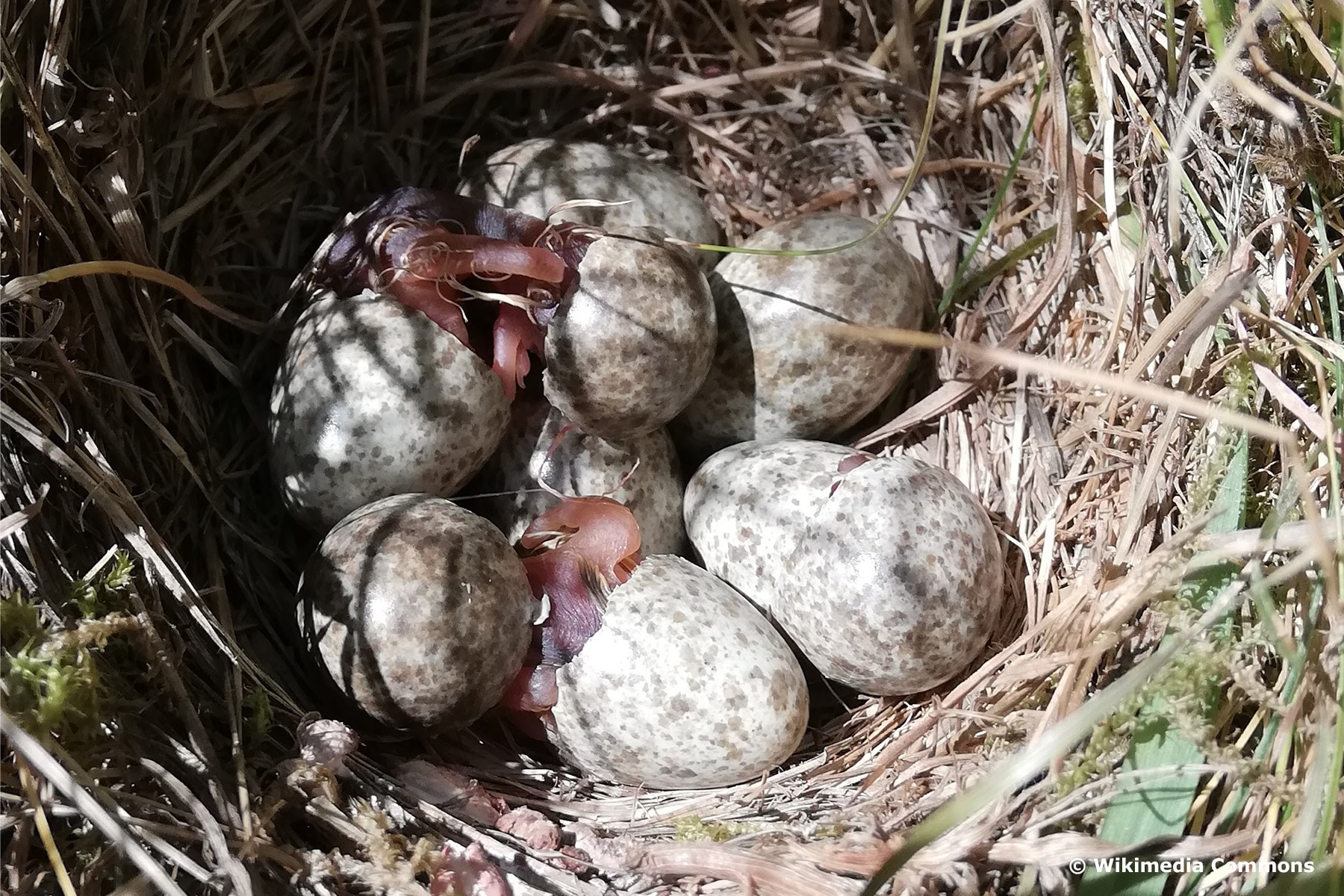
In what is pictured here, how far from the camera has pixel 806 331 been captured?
1.81 meters

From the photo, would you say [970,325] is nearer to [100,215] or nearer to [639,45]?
[639,45]

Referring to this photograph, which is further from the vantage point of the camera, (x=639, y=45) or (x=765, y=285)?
(x=639, y=45)

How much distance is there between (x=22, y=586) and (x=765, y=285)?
1257 millimetres

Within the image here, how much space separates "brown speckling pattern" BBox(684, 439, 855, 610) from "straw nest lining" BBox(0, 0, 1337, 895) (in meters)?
0.28

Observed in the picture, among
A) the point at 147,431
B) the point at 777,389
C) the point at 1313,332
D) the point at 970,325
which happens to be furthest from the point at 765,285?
the point at 147,431

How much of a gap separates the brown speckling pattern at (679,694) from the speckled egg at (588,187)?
705 millimetres

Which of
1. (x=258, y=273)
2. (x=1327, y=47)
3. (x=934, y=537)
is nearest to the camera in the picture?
(x=1327, y=47)

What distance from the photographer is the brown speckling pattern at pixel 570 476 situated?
1.80 m

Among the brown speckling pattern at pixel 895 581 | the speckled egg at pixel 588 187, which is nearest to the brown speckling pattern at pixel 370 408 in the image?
the speckled egg at pixel 588 187

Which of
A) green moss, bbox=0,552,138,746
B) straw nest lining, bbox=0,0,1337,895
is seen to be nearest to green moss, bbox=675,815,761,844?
straw nest lining, bbox=0,0,1337,895

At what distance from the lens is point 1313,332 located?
1543 millimetres

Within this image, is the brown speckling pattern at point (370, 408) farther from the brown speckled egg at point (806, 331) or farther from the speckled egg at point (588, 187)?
the brown speckled egg at point (806, 331)

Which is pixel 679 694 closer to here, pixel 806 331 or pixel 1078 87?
pixel 806 331

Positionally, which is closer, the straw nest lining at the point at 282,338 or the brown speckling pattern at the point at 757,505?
the straw nest lining at the point at 282,338
